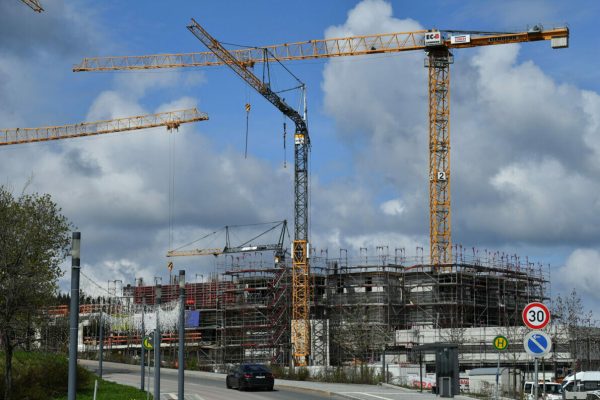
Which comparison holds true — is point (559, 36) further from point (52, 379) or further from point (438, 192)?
point (52, 379)

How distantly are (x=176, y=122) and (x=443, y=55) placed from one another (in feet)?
132

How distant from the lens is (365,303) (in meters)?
90.8

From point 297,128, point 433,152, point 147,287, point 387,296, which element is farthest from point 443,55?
point 147,287

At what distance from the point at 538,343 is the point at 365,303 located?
71.8 metres

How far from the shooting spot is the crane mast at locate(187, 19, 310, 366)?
91.1 m

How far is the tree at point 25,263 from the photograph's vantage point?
33.6 m

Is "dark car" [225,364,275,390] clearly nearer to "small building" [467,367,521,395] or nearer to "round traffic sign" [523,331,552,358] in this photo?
"small building" [467,367,521,395]

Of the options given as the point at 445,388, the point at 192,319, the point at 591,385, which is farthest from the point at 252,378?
the point at 192,319

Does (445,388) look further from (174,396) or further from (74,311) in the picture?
(74,311)

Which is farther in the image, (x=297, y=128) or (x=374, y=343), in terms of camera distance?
(x=297, y=128)

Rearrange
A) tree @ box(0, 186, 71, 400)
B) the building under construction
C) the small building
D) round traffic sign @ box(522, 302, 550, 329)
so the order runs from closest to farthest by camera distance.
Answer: round traffic sign @ box(522, 302, 550, 329) < tree @ box(0, 186, 71, 400) < the small building < the building under construction

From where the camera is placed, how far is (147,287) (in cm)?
12300

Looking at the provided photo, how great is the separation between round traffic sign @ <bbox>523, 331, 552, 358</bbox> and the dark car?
27.9 metres

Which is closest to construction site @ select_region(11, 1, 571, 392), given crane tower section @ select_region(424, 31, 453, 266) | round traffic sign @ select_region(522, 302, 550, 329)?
crane tower section @ select_region(424, 31, 453, 266)
